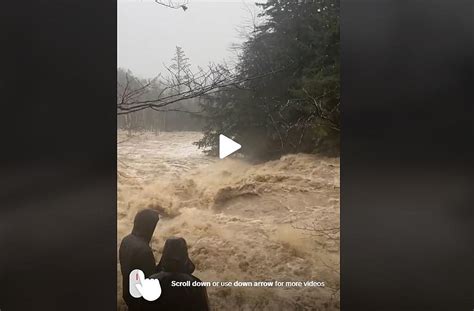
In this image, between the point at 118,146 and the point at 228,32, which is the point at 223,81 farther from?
the point at 118,146

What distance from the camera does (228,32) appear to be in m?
1.86

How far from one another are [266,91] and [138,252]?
993 mm

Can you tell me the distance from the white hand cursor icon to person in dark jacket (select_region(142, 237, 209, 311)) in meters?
0.02

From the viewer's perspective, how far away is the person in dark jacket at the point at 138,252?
6.06ft

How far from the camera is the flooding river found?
183 centimetres

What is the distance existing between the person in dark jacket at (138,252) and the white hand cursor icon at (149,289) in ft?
0.11
